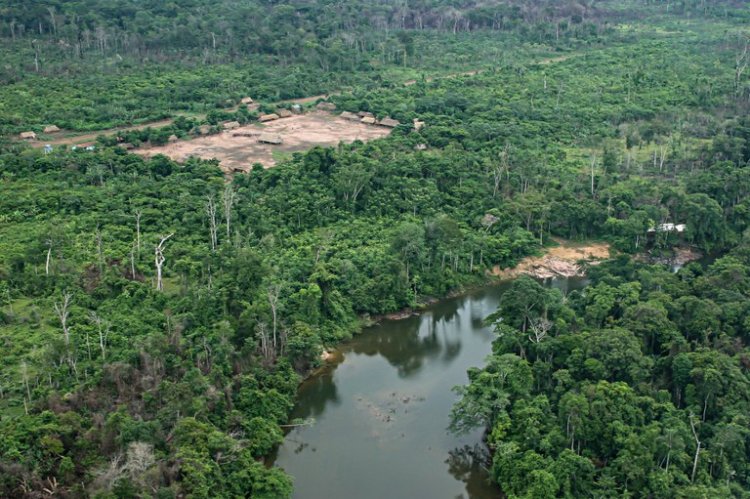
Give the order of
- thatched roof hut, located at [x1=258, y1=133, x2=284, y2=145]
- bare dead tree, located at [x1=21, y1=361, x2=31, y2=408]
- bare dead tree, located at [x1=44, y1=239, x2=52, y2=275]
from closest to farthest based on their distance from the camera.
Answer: bare dead tree, located at [x1=21, y1=361, x2=31, y2=408] → bare dead tree, located at [x1=44, y1=239, x2=52, y2=275] → thatched roof hut, located at [x1=258, y1=133, x2=284, y2=145]

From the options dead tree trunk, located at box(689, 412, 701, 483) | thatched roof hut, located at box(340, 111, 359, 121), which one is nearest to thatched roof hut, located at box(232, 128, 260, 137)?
thatched roof hut, located at box(340, 111, 359, 121)

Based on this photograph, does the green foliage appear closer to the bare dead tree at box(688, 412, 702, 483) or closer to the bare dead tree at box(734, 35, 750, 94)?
the bare dead tree at box(688, 412, 702, 483)

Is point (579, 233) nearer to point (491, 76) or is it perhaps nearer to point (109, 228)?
point (109, 228)

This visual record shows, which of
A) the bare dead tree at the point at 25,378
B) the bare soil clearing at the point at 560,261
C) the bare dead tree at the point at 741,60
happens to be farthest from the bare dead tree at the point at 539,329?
the bare dead tree at the point at 741,60

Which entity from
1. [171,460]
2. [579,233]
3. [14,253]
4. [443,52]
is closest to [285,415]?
[171,460]

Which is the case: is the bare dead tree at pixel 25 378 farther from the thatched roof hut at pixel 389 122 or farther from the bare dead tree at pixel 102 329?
the thatched roof hut at pixel 389 122

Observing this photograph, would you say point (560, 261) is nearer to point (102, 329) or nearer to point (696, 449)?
point (696, 449)
